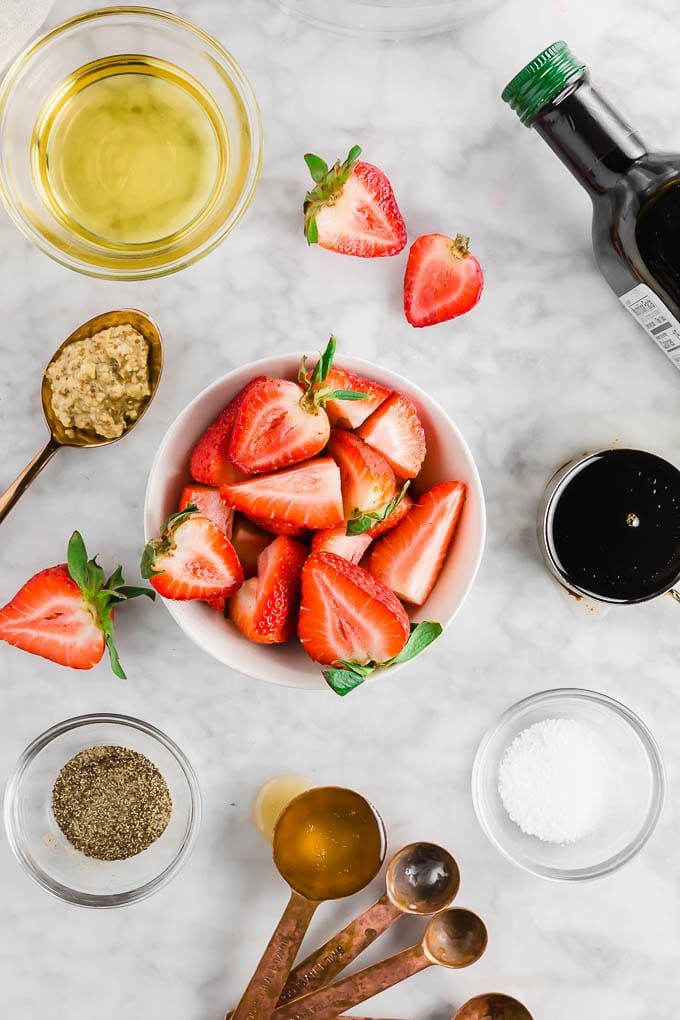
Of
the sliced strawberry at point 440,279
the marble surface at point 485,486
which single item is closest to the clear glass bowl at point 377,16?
the marble surface at point 485,486

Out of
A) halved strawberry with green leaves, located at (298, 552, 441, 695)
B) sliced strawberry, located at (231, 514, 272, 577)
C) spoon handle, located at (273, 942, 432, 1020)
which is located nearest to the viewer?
halved strawberry with green leaves, located at (298, 552, 441, 695)

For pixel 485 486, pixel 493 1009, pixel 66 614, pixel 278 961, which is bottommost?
pixel 493 1009

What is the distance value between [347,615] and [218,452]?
0.78 feet

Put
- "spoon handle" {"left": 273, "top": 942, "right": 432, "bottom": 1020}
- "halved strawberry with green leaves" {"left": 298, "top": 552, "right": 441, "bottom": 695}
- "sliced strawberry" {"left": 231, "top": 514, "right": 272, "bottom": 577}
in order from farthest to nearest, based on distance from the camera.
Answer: "spoon handle" {"left": 273, "top": 942, "right": 432, "bottom": 1020}
"sliced strawberry" {"left": 231, "top": 514, "right": 272, "bottom": 577}
"halved strawberry with green leaves" {"left": 298, "top": 552, "right": 441, "bottom": 695}

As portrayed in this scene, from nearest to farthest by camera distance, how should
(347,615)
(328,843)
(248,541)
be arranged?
(347,615) < (248,541) < (328,843)

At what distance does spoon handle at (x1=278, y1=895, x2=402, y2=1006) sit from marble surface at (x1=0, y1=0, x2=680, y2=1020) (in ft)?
0.12

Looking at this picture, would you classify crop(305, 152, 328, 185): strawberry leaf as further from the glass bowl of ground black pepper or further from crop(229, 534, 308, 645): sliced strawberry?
the glass bowl of ground black pepper

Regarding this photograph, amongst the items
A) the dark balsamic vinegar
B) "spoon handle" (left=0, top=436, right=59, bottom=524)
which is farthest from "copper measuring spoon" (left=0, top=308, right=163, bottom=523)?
the dark balsamic vinegar

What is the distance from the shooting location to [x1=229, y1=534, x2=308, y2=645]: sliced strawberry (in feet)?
3.65

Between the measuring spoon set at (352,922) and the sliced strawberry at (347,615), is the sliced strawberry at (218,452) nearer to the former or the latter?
the sliced strawberry at (347,615)

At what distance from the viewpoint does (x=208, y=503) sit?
114 cm

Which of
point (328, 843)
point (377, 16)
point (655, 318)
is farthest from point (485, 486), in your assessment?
point (377, 16)

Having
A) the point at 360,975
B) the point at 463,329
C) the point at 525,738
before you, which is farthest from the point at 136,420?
the point at 360,975

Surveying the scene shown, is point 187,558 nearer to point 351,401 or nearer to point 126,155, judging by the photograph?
point 351,401
